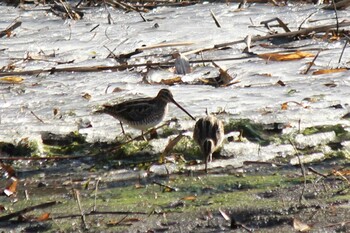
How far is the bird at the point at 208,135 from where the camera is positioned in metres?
6.02

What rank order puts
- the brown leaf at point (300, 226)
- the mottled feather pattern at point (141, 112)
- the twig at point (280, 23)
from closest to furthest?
the brown leaf at point (300, 226) < the mottled feather pattern at point (141, 112) < the twig at point (280, 23)

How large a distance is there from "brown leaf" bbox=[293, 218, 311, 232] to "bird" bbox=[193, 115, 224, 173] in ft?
3.85

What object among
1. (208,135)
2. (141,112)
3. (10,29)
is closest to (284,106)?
(141,112)

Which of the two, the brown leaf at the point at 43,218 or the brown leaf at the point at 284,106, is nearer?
the brown leaf at the point at 43,218

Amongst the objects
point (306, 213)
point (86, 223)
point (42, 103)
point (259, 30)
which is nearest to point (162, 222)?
point (86, 223)

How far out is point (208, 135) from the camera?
19.9 ft

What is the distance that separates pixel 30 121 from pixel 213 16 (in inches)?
129

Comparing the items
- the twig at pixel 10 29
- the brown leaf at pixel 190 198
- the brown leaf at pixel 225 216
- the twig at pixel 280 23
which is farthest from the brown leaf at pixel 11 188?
the twig at pixel 10 29

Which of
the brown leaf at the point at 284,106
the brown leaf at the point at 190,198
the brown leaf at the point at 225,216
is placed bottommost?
the brown leaf at the point at 284,106

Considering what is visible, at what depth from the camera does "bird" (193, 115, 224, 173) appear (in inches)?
237

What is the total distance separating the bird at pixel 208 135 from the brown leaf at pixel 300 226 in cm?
117

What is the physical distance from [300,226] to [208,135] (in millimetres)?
1340

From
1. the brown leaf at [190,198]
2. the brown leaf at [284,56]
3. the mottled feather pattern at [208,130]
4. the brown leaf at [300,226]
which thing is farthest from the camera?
the brown leaf at [284,56]

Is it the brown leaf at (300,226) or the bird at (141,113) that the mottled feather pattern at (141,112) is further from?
the brown leaf at (300,226)
